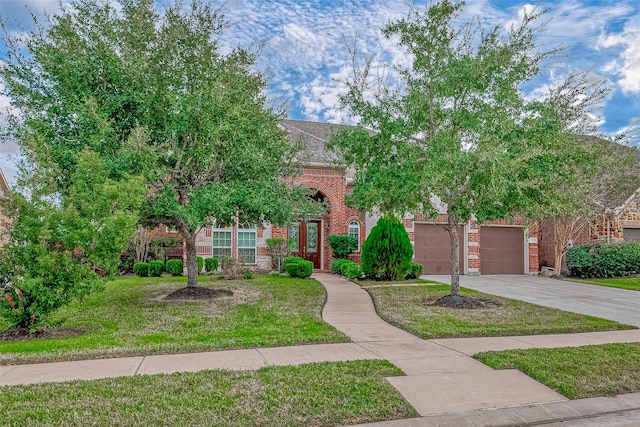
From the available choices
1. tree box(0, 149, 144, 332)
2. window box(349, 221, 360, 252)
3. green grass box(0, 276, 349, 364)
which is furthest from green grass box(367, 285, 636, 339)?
window box(349, 221, 360, 252)

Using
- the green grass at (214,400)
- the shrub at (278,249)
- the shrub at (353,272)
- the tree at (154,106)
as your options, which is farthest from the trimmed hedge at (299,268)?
the green grass at (214,400)

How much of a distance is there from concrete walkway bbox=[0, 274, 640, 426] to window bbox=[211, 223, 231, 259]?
10.8 m

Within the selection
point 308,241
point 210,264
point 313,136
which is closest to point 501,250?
point 308,241

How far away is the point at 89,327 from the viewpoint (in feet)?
25.7

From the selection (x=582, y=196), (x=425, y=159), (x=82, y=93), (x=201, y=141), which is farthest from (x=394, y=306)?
(x=582, y=196)

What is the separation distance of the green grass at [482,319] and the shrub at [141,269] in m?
8.84

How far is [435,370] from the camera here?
5574 millimetres

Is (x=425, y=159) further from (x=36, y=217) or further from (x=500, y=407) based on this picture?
(x=36, y=217)

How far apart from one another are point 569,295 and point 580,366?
8.39 meters

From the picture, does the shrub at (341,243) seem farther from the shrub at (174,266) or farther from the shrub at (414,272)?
the shrub at (174,266)

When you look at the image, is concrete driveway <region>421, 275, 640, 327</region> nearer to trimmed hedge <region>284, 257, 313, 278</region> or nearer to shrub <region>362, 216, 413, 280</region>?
shrub <region>362, 216, 413, 280</region>

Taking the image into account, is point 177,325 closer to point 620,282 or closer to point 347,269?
Answer: point 347,269

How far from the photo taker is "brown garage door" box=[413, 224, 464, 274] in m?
18.8

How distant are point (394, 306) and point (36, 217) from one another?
7226mm
